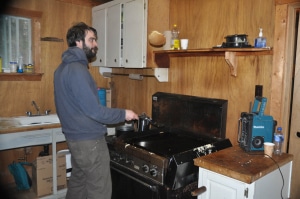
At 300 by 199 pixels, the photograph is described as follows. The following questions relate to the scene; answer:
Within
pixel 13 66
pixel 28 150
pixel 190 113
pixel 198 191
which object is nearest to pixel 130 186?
pixel 198 191

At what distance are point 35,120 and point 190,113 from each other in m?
1.75

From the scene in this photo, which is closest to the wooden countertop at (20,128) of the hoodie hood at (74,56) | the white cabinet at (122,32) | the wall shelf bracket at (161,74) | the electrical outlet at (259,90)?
the white cabinet at (122,32)

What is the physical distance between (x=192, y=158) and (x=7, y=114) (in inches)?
84.7

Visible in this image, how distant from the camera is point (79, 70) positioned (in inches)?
67.8

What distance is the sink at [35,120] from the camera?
9.11 feet

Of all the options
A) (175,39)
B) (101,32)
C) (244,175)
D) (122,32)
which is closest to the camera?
(244,175)

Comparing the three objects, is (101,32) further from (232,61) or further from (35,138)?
(232,61)

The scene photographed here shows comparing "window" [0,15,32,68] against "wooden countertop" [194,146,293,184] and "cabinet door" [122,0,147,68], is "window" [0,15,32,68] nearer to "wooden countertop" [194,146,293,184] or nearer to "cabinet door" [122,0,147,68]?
"cabinet door" [122,0,147,68]

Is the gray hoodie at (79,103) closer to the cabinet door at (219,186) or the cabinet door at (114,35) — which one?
the cabinet door at (219,186)

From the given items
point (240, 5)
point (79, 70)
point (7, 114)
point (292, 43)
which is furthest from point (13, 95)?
point (292, 43)

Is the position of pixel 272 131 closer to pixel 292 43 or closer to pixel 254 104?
pixel 254 104

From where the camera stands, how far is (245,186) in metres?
1.39

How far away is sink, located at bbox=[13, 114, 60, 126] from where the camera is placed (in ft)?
9.11

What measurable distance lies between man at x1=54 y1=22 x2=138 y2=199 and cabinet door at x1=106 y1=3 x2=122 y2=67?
76cm
